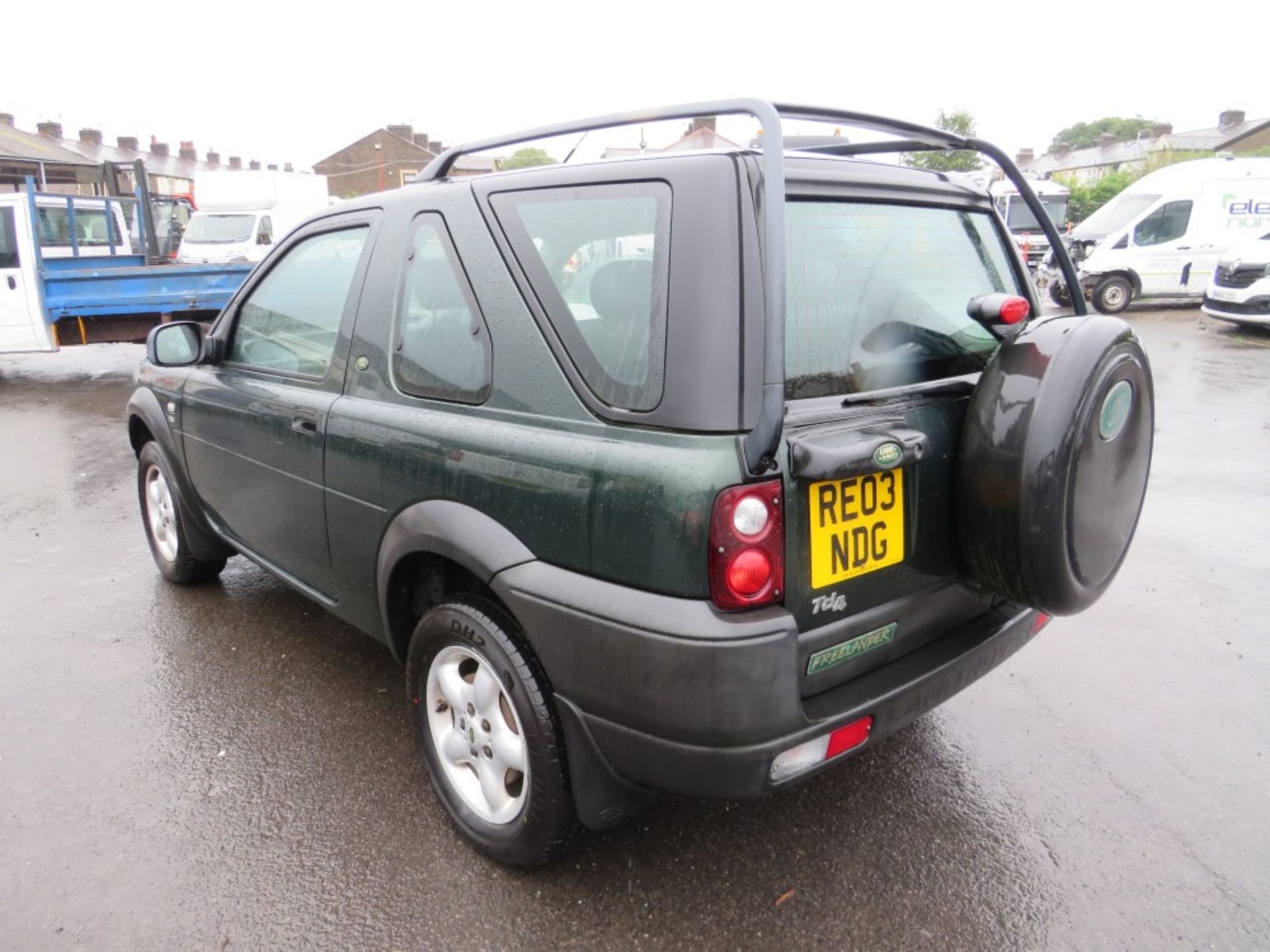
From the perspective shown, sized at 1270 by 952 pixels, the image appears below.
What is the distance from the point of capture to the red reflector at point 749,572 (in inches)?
71.6

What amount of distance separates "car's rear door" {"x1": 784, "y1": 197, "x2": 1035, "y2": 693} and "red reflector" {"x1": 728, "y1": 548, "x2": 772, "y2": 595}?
7 centimetres

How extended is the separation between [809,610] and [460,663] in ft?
3.54

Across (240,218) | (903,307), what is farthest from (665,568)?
(240,218)

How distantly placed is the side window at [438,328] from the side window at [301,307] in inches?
14.9

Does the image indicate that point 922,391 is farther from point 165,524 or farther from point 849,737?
point 165,524

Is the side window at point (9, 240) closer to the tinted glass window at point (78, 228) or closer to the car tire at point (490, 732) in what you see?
the tinted glass window at point (78, 228)

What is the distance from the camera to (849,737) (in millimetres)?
2016

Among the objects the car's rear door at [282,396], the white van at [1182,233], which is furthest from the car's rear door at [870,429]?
the white van at [1182,233]

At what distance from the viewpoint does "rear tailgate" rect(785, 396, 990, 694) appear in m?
1.89

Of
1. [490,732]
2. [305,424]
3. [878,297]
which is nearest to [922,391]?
[878,297]

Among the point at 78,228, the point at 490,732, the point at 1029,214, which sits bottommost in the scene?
the point at 490,732

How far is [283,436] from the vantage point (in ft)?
10.0

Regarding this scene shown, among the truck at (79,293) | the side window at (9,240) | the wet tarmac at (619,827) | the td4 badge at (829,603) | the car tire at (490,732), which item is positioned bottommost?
the wet tarmac at (619,827)

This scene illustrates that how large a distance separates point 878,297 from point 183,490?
10.8ft
